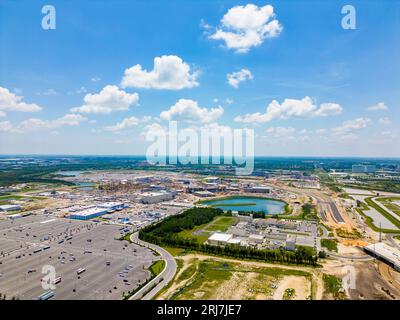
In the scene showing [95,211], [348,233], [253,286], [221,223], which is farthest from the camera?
[95,211]

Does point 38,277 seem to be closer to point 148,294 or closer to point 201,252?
point 148,294

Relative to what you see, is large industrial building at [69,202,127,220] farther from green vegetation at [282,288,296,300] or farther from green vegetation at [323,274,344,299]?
green vegetation at [323,274,344,299]

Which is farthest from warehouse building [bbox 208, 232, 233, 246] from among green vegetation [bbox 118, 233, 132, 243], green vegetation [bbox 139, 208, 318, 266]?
green vegetation [bbox 118, 233, 132, 243]

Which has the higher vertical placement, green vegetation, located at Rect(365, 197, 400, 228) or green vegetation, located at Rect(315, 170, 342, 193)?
green vegetation, located at Rect(315, 170, 342, 193)

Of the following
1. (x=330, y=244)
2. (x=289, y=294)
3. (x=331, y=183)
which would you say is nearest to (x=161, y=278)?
(x=289, y=294)

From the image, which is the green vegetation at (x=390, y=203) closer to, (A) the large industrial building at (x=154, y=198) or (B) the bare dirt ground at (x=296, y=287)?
(B) the bare dirt ground at (x=296, y=287)

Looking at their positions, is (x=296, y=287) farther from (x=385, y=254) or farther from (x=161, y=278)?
(x=385, y=254)
